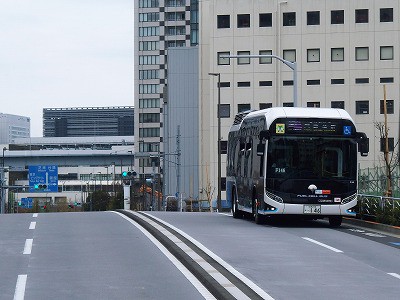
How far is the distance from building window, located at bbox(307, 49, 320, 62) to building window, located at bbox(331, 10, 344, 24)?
3.14m

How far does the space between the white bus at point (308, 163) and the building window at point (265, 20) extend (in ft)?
204

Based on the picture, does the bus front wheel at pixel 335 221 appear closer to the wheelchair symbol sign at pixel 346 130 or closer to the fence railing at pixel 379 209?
the fence railing at pixel 379 209

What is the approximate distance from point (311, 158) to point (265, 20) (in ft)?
208

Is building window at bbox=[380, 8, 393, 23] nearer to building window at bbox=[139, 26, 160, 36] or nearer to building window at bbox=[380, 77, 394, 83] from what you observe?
building window at bbox=[380, 77, 394, 83]

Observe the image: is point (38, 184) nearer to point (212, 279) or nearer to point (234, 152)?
point (234, 152)

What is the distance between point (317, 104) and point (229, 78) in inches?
342

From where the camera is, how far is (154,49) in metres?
Answer: 156

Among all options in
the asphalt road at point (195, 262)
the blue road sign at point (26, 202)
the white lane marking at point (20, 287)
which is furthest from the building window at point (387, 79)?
the white lane marking at point (20, 287)

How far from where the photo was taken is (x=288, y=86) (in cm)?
8788

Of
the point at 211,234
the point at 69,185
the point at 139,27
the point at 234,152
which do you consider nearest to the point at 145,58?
the point at 139,27

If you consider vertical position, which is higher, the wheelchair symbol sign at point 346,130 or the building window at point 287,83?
the building window at point 287,83

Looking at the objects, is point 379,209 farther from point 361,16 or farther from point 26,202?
point 26,202

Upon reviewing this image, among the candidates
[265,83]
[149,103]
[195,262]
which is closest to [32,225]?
[195,262]

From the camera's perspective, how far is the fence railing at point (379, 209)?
25.9 m
